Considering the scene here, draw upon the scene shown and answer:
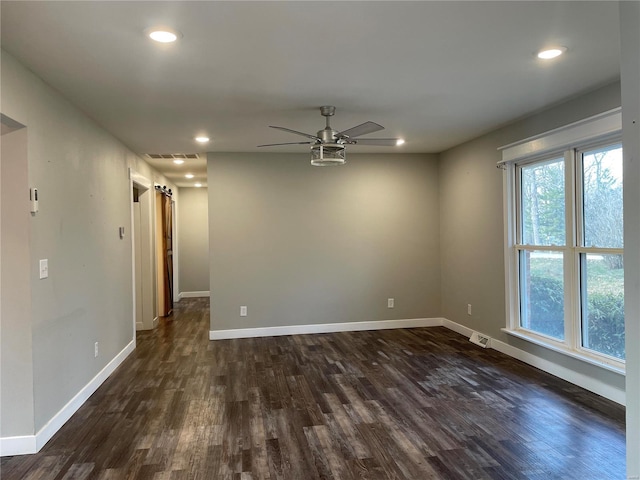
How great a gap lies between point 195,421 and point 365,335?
2970 mm

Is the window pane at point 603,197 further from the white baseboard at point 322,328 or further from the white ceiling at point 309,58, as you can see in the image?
the white baseboard at point 322,328

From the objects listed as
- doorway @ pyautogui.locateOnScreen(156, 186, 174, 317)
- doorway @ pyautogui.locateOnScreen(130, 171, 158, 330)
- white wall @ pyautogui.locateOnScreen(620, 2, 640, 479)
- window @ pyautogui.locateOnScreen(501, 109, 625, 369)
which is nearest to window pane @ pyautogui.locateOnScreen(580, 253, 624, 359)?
window @ pyautogui.locateOnScreen(501, 109, 625, 369)

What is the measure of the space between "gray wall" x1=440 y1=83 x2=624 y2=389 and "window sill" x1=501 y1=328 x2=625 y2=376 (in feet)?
0.20

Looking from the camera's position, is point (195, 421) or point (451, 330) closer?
point (195, 421)

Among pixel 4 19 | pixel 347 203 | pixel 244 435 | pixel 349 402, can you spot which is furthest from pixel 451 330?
pixel 4 19

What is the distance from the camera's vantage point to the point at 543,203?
4.12 metres

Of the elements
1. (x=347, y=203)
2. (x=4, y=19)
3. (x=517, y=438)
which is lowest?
(x=517, y=438)

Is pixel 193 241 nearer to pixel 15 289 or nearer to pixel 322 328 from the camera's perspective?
pixel 322 328

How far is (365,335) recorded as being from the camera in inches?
221

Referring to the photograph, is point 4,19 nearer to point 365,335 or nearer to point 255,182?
point 255,182

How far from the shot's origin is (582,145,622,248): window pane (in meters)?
3.28

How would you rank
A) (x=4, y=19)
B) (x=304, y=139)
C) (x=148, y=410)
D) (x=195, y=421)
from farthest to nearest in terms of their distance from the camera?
(x=304, y=139)
(x=148, y=410)
(x=195, y=421)
(x=4, y=19)

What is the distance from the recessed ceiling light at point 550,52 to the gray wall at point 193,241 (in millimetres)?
7746

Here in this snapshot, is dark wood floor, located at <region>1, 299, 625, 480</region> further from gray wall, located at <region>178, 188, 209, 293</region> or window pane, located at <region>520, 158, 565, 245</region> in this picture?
gray wall, located at <region>178, 188, 209, 293</region>
